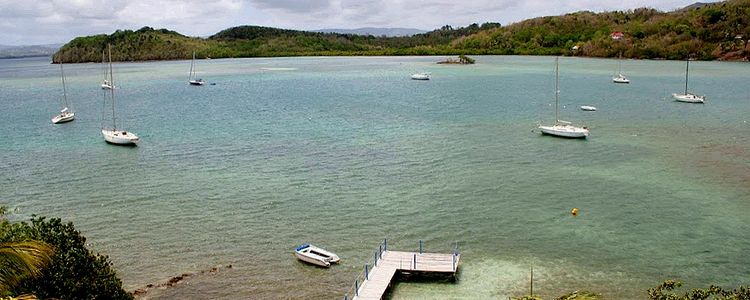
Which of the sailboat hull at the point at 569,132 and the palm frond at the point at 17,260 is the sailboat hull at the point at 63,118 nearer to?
the sailboat hull at the point at 569,132

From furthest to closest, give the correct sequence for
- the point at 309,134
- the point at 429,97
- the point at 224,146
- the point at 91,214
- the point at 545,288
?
the point at 429,97
the point at 309,134
the point at 224,146
the point at 91,214
the point at 545,288

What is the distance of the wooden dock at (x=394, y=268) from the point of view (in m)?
22.8

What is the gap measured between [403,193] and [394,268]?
11.5m

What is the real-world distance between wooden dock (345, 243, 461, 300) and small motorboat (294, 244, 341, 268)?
168 centimetres

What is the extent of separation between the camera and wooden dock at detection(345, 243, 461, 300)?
22750 mm

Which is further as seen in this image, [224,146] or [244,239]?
[224,146]

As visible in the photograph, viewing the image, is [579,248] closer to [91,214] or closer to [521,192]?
[521,192]

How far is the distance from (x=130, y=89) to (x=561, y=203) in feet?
294

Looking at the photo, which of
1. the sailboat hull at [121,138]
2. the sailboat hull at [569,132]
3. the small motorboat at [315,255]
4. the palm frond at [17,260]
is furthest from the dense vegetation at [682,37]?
the palm frond at [17,260]

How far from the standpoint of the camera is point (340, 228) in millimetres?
30375

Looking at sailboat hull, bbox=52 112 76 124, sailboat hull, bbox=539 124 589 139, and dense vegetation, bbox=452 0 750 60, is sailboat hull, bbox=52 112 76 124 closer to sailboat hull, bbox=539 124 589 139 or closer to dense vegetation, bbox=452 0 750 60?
sailboat hull, bbox=539 124 589 139

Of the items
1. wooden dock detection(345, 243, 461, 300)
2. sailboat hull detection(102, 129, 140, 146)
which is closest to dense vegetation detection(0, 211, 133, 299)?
wooden dock detection(345, 243, 461, 300)

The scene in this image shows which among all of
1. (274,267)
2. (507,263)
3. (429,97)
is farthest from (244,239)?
(429,97)

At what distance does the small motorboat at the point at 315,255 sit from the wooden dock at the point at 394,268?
5.51 ft
